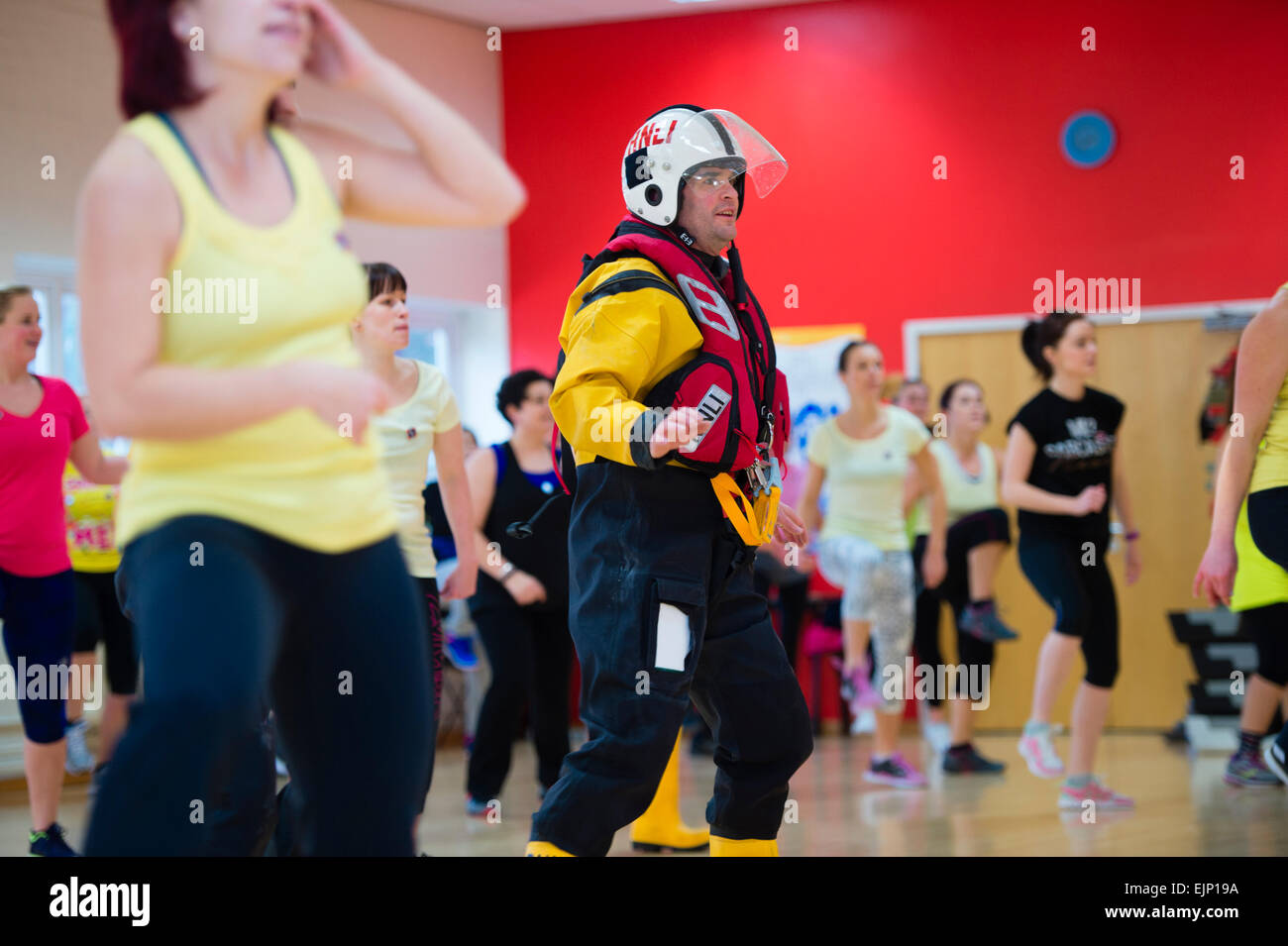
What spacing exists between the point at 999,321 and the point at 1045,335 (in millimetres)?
2700

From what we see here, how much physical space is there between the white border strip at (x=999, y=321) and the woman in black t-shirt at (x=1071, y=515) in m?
2.48

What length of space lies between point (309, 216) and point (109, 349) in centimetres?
26

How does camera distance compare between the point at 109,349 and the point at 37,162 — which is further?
the point at 37,162

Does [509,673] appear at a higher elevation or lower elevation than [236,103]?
lower

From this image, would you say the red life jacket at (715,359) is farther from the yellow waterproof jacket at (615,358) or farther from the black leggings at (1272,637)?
the black leggings at (1272,637)

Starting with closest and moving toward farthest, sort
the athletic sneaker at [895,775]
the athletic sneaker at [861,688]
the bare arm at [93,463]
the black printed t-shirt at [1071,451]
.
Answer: the bare arm at [93,463] < the black printed t-shirt at [1071,451] < the athletic sneaker at [895,775] < the athletic sneaker at [861,688]

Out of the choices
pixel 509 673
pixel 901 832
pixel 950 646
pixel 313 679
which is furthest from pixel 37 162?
pixel 950 646

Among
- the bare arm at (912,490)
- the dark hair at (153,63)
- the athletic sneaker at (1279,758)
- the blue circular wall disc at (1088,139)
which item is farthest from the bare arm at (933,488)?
the dark hair at (153,63)

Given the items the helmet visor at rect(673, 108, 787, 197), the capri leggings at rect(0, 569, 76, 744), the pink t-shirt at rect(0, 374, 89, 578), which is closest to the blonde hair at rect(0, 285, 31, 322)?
the pink t-shirt at rect(0, 374, 89, 578)

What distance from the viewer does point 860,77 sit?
6.56 meters

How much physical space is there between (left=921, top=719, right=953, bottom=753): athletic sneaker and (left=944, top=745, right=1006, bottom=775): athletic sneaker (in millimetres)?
585

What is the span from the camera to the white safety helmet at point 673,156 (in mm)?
2605

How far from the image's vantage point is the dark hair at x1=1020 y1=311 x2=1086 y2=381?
187 inches

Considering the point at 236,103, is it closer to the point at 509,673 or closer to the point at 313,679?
the point at 313,679
